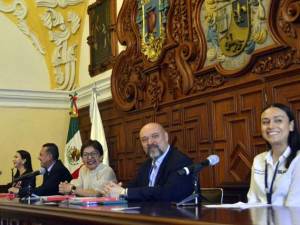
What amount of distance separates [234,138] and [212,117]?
0.40m

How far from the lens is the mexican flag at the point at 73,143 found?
7.73 meters

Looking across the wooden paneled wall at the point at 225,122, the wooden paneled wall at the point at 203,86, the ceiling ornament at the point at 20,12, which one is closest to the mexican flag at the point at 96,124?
the wooden paneled wall at the point at 203,86

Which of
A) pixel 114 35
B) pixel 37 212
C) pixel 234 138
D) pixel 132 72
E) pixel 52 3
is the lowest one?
pixel 37 212

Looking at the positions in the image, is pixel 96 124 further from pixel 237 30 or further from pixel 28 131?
pixel 237 30

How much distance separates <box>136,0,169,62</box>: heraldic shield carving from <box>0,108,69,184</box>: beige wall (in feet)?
8.52

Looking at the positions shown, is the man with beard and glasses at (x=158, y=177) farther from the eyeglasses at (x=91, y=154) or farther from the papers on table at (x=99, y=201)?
the eyeglasses at (x=91, y=154)

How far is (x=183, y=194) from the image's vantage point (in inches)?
149

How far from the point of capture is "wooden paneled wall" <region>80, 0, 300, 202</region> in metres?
4.46

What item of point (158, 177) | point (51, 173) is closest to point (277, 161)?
point (158, 177)

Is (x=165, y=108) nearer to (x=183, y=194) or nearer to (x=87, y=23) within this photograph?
(x=183, y=194)

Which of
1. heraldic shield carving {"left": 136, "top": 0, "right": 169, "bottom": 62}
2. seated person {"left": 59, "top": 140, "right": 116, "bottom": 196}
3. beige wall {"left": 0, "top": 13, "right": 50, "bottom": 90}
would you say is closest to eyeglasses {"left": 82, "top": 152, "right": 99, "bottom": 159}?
seated person {"left": 59, "top": 140, "right": 116, "bottom": 196}

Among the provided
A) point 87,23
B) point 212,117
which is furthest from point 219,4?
point 87,23

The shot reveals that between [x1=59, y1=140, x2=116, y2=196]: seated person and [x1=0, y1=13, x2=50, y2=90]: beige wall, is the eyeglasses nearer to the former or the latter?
[x1=59, y1=140, x2=116, y2=196]: seated person

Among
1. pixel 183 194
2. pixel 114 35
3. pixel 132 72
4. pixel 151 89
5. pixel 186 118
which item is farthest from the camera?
pixel 114 35
